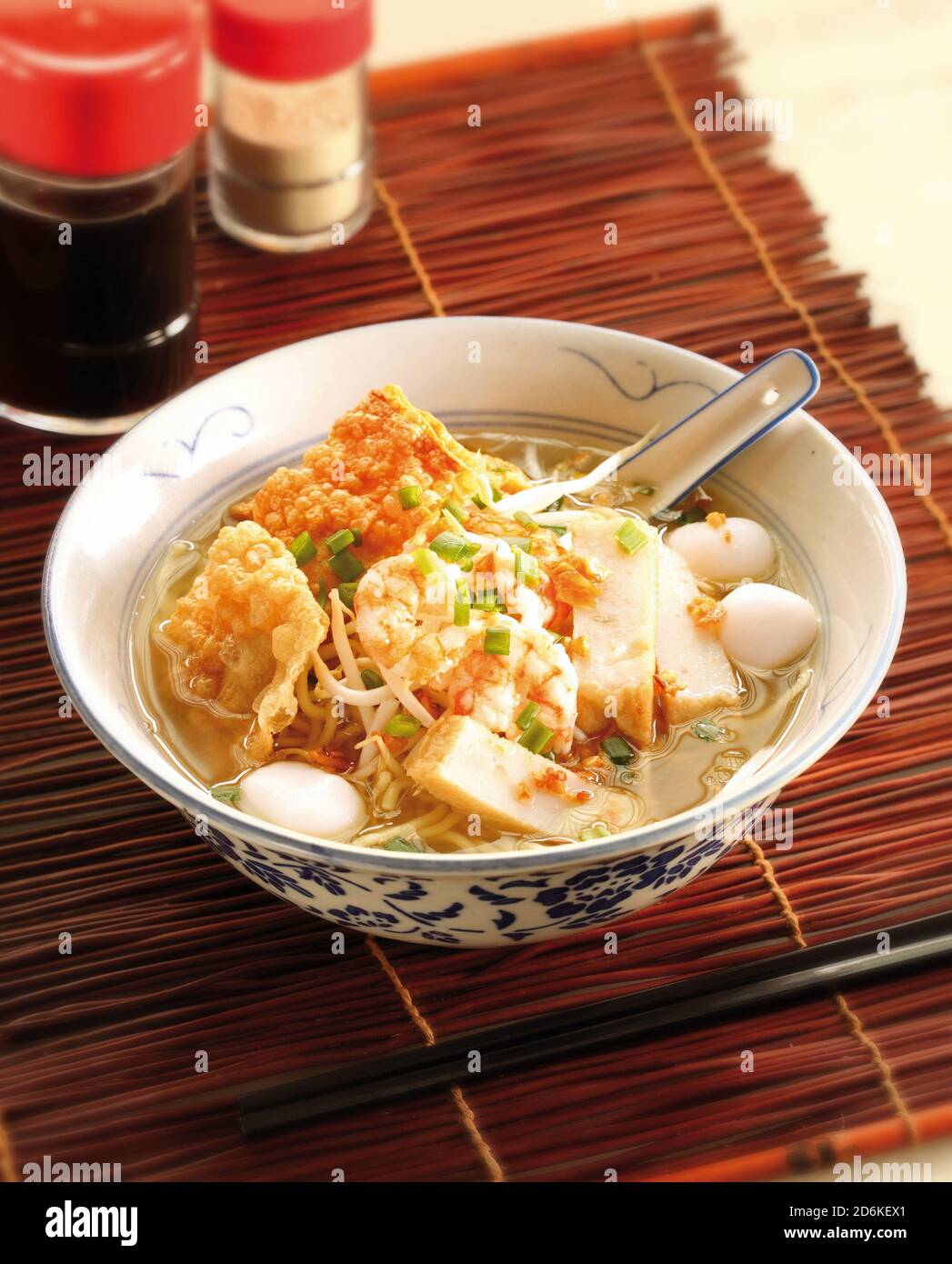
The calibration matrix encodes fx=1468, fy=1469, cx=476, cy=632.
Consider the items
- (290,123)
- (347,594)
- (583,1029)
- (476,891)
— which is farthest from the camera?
(290,123)

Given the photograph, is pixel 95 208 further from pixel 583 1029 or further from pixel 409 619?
pixel 583 1029

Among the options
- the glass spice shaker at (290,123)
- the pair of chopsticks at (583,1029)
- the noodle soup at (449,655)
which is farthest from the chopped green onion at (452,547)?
the glass spice shaker at (290,123)

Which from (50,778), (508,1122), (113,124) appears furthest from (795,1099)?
(113,124)

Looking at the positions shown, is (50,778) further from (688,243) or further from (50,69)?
(688,243)

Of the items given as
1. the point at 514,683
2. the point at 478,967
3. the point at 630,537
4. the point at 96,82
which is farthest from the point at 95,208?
the point at 478,967

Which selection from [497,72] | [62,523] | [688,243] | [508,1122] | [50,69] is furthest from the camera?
[497,72]

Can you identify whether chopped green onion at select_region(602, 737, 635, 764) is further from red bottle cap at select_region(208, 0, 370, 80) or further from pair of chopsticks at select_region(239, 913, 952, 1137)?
red bottle cap at select_region(208, 0, 370, 80)

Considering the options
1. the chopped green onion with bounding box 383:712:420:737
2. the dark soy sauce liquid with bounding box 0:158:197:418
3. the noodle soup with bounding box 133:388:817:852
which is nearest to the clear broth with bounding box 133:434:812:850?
the noodle soup with bounding box 133:388:817:852
